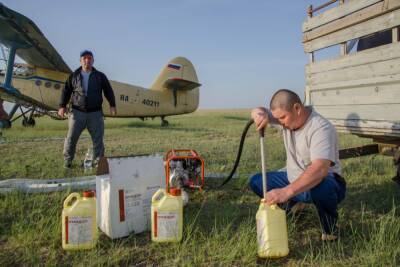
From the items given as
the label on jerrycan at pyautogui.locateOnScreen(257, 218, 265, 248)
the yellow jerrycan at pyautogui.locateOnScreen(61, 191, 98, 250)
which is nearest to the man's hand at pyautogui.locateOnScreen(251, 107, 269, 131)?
the label on jerrycan at pyautogui.locateOnScreen(257, 218, 265, 248)

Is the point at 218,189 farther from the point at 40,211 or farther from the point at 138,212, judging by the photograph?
the point at 40,211

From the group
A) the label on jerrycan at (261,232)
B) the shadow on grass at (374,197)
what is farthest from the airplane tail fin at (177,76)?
the label on jerrycan at (261,232)

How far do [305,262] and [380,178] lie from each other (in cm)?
290

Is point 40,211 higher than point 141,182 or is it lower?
lower

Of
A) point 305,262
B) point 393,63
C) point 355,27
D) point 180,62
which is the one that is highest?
point 180,62

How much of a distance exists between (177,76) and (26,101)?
920cm

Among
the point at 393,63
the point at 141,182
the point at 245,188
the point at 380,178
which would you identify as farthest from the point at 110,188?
the point at 380,178

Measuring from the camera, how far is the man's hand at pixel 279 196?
2.08 metres

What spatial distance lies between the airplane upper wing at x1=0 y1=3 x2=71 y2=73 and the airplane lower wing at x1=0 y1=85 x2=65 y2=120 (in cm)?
165

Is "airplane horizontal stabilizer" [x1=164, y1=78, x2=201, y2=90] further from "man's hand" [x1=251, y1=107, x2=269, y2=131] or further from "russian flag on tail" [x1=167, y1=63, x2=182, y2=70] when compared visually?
"man's hand" [x1=251, y1=107, x2=269, y2=131]

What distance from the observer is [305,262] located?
2.15m

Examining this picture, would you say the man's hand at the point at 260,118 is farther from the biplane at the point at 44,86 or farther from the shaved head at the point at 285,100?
the biplane at the point at 44,86

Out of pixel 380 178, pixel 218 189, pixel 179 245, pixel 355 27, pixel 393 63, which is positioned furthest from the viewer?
pixel 380 178

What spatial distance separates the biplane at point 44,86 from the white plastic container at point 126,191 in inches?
389
